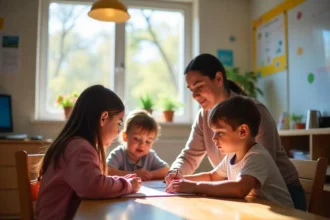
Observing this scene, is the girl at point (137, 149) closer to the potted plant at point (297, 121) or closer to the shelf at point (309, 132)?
the shelf at point (309, 132)

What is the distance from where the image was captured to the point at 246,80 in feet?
11.2

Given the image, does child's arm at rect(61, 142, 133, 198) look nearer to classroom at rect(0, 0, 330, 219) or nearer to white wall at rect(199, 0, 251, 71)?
classroom at rect(0, 0, 330, 219)

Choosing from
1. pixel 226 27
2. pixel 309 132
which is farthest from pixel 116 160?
pixel 226 27

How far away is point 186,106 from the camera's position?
12.6ft

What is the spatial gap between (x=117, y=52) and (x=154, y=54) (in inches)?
15.9

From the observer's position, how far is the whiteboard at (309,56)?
8.63 feet

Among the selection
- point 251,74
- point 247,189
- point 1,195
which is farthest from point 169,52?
point 247,189

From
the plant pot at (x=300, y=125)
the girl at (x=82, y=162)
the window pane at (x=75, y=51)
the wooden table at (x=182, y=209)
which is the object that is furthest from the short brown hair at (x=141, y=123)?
the window pane at (x=75, y=51)

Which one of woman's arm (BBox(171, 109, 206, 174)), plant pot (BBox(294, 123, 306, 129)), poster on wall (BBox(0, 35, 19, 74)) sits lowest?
woman's arm (BBox(171, 109, 206, 174))

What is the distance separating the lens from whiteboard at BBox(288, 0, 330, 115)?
8.63 feet

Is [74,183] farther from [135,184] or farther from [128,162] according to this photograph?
[128,162]

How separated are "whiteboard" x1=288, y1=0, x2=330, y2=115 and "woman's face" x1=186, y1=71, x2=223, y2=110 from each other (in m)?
1.25

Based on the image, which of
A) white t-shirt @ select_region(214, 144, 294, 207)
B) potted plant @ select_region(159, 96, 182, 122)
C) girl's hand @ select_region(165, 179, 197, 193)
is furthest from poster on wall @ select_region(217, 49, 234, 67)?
girl's hand @ select_region(165, 179, 197, 193)

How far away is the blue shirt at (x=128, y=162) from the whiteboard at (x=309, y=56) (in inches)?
53.8
